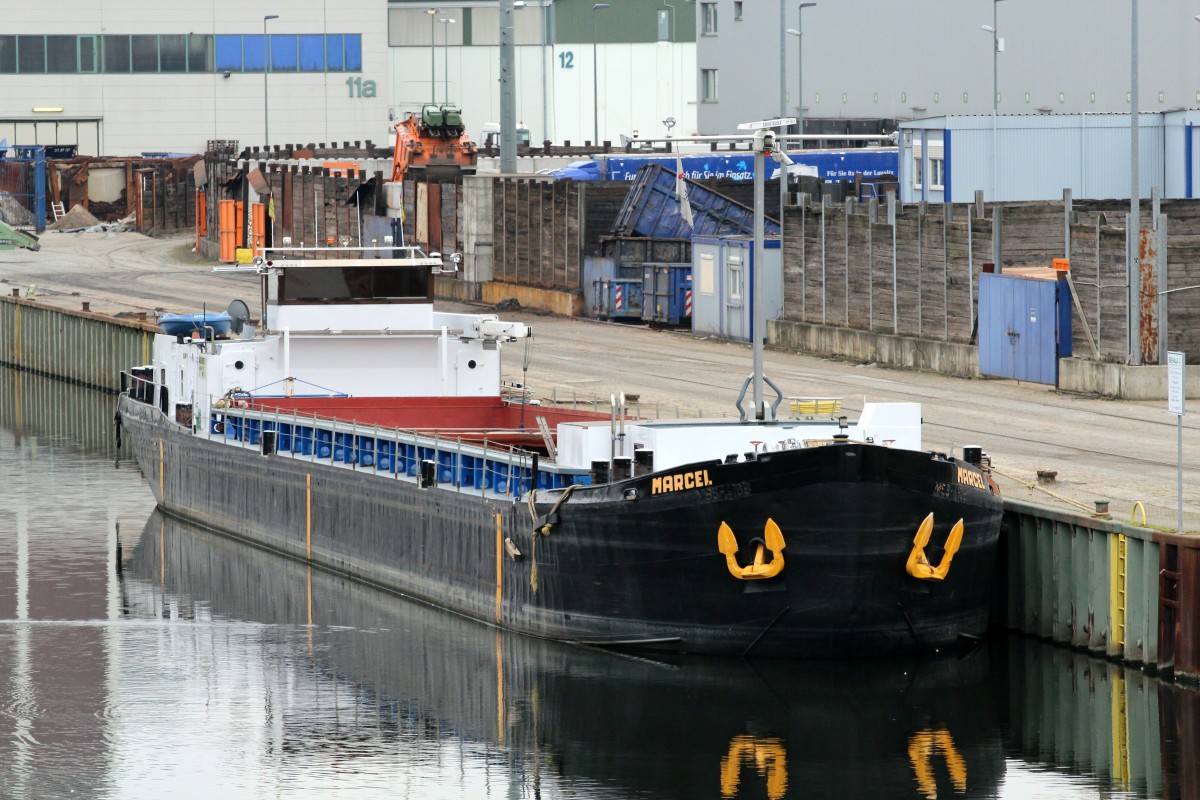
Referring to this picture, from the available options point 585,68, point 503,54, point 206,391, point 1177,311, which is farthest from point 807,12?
point 206,391

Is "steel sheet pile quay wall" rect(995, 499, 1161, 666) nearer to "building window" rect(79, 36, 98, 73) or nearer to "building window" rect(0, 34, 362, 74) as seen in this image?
"building window" rect(0, 34, 362, 74)

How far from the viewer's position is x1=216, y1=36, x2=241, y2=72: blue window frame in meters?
120

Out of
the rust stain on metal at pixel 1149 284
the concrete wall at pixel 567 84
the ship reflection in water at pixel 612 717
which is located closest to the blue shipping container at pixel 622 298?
the rust stain on metal at pixel 1149 284

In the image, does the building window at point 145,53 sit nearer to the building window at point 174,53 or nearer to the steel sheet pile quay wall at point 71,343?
the building window at point 174,53

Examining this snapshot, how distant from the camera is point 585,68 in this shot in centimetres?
14462

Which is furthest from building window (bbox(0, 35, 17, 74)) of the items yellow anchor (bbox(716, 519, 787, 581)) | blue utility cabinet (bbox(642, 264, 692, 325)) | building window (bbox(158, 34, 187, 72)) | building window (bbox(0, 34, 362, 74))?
yellow anchor (bbox(716, 519, 787, 581))

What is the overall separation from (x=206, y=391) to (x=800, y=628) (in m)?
16.7

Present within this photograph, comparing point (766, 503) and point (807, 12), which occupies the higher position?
point (807, 12)

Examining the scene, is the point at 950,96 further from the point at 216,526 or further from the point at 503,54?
the point at 216,526

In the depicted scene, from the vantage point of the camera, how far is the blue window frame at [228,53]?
120 metres

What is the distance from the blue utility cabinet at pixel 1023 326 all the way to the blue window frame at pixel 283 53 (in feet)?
266

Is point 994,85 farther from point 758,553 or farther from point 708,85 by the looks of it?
point 758,553

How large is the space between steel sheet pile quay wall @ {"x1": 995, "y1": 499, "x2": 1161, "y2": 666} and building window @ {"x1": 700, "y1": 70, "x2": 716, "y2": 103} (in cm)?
8232

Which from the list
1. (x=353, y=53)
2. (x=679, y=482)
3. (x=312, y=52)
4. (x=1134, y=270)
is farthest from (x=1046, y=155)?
(x=312, y=52)
